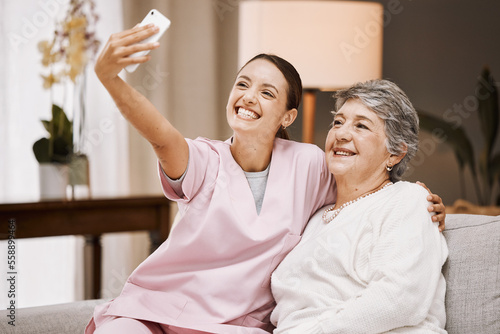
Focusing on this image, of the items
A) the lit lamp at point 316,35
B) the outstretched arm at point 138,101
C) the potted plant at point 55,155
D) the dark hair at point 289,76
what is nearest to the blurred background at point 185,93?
the potted plant at point 55,155

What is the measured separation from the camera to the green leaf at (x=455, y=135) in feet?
9.41

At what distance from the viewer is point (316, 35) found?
8.17 ft

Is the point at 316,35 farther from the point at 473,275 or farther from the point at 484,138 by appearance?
the point at 473,275

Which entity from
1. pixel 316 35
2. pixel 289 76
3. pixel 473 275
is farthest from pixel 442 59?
pixel 473 275

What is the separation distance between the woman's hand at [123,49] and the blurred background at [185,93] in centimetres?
185

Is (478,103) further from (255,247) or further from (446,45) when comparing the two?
(255,247)

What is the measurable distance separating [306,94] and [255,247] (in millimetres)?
1366

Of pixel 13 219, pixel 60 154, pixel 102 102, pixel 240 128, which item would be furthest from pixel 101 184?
pixel 240 128

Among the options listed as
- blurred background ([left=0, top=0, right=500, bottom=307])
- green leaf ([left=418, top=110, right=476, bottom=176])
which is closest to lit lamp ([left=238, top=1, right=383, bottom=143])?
green leaf ([left=418, top=110, right=476, bottom=176])

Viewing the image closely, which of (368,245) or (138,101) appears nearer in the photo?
(138,101)

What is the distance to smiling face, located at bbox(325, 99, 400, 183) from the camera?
4.84 ft

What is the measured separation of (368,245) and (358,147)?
27 centimetres

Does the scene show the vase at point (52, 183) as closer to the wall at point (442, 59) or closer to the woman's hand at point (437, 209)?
the wall at point (442, 59)

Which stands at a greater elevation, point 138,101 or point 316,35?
point 316,35
